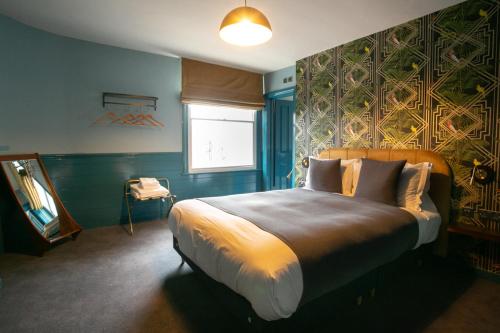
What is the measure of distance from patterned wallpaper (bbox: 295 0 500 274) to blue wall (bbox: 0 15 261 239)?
7.88 feet

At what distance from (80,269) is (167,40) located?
2.72m

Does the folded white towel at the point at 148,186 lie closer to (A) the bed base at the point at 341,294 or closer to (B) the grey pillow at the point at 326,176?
(A) the bed base at the point at 341,294

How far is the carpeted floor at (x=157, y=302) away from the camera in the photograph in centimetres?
171

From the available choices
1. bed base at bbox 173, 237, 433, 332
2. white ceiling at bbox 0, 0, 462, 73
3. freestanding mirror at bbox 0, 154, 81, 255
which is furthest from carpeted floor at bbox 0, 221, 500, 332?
white ceiling at bbox 0, 0, 462, 73

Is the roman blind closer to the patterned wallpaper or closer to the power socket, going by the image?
the patterned wallpaper

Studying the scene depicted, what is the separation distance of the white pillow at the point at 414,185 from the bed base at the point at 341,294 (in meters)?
0.43

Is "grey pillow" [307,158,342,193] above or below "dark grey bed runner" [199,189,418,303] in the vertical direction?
above

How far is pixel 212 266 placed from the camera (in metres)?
1.69

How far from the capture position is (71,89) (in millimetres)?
3352

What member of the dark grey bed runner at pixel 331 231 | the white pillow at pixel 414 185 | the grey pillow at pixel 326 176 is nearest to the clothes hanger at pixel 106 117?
the dark grey bed runner at pixel 331 231

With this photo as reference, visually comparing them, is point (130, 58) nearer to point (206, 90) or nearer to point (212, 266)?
point (206, 90)

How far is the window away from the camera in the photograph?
441 centimetres

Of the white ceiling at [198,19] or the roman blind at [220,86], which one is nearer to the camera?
the white ceiling at [198,19]

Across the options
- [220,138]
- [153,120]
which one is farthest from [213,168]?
[153,120]
